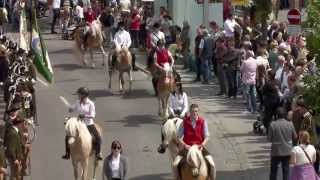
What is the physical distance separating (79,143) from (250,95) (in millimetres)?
8496

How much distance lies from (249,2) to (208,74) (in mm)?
3698

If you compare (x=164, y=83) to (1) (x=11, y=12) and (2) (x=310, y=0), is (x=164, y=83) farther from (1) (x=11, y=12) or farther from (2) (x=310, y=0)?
(1) (x=11, y=12)

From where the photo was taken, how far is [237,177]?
22.8 meters

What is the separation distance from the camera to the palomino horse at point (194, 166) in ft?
65.1

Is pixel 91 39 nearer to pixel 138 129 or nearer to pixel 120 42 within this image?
pixel 120 42

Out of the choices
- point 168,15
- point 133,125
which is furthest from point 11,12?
point 133,125

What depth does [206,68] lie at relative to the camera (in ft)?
111

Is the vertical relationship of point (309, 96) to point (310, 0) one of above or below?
below

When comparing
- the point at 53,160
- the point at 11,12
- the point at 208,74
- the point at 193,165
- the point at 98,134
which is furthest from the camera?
the point at 11,12

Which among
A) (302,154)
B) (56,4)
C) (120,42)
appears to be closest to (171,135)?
(302,154)

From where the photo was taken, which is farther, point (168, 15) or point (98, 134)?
point (168, 15)

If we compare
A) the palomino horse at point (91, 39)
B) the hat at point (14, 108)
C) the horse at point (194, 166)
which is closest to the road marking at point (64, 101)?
the hat at point (14, 108)

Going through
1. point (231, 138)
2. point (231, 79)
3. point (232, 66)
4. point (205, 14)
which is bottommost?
point (231, 138)

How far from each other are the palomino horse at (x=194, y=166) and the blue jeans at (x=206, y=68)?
544 inches
